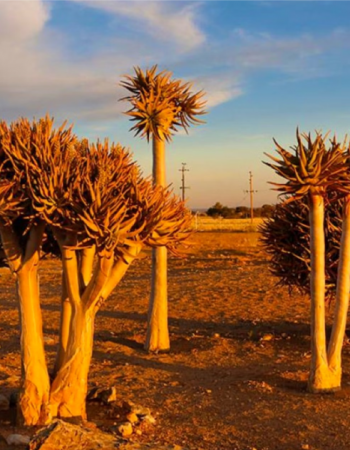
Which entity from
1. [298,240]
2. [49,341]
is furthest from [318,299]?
[49,341]

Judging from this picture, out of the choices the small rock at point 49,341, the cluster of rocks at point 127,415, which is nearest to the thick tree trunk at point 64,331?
the cluster of rocks at point 127,415

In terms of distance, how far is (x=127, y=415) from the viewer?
695 cm

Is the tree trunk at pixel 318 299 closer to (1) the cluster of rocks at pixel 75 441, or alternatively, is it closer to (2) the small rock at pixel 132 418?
(2) the small rock at pixel 132 418

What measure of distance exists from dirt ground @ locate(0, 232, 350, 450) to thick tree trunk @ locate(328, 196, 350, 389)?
0.43m

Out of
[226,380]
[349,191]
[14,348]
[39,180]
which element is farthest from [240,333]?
[39,180]

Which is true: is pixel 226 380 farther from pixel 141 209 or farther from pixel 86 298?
pixel 141 209

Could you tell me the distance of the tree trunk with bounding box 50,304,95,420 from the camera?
21.6 ft

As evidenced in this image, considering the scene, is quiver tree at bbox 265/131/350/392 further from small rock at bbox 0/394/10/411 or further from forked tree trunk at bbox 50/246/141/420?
small rock at bbox 0/394/10/411

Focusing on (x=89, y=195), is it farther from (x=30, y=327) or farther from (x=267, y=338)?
(x=267, y=338)

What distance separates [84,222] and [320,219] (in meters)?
3.65

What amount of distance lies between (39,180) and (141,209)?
1.14 metres

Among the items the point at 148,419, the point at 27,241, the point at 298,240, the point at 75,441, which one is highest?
the point at 27,241

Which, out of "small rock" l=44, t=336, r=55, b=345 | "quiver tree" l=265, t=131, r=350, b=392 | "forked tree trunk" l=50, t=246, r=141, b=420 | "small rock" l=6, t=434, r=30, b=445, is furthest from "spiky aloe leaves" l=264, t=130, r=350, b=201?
"small rock" l=44, t=336, r=55, b=345

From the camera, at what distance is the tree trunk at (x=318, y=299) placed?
791cm
